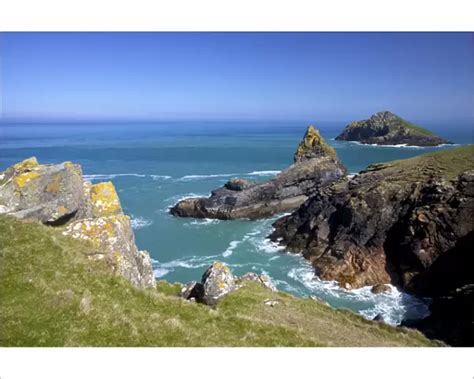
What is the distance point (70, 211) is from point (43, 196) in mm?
1744

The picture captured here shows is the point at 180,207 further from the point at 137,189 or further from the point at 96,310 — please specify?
the point at 96,310

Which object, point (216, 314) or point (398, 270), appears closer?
point (216, 314)

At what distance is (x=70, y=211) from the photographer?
20.8m

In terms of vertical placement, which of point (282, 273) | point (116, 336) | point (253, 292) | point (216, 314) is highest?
point (116, 336)

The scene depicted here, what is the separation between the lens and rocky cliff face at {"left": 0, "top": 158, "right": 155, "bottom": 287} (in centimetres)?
1955

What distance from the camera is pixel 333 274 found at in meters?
48.7

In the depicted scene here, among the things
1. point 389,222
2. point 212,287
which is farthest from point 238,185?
point 212,287

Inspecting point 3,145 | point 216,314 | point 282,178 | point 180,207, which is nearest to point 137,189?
point 180,207

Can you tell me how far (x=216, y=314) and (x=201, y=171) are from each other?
359 ft

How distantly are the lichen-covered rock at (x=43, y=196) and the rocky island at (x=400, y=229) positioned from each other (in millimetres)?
32527

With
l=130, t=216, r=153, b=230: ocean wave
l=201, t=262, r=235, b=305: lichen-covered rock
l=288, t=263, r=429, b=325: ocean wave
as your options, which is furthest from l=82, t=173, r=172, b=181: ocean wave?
l=201, t=262, r=235, b=305: lichen-covered rock

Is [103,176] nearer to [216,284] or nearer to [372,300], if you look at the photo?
[372,300]

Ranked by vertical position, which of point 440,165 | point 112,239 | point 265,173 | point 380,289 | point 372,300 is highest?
point 440,165

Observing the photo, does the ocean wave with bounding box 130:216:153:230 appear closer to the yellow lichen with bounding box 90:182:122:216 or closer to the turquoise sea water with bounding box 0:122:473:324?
the turquoise sea water with bounding box 0:122:473:324
